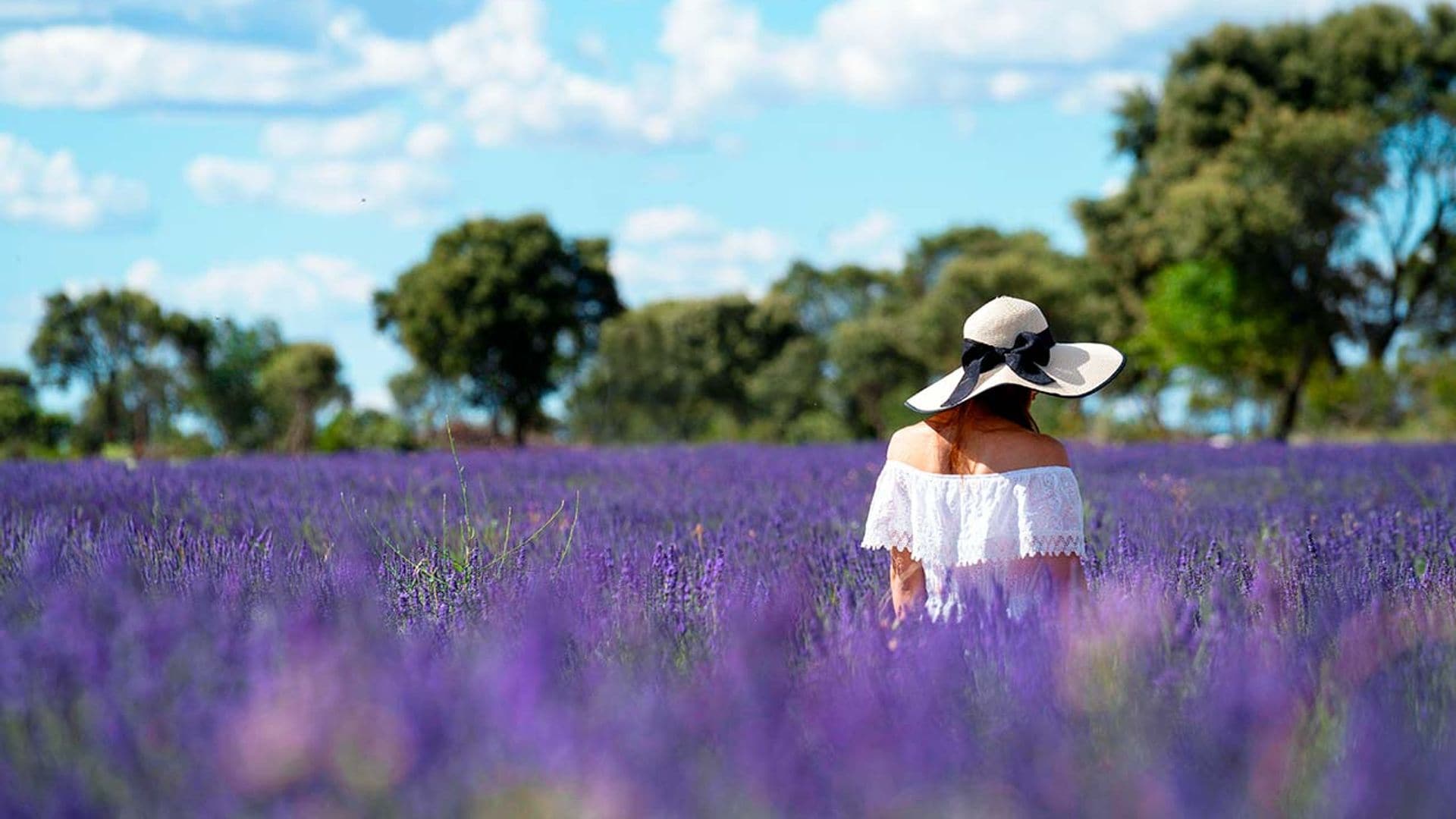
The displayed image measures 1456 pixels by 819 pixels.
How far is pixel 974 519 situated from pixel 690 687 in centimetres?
144

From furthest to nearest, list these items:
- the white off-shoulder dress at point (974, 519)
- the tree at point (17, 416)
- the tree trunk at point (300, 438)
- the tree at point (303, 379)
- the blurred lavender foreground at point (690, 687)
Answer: the tree at point (17, 416) → the tree at point (303, 379) → the tree trunk at point (300, 438) → the white off-shoulder dress at point (974, 519) → the blurred lavender foreground at point (690, 687)

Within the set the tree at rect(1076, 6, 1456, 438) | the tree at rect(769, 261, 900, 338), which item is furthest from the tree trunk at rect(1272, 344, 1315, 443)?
the tree at rect(769, 261, 900, 338)

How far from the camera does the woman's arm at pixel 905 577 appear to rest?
3.58 metres

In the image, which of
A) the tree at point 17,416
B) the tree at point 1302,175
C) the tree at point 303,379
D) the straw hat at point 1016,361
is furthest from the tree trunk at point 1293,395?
the tree at point 17,416

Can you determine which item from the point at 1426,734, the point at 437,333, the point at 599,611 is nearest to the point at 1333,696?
the point at 1426,734

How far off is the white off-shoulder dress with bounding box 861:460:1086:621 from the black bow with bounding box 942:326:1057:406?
0.23 metres

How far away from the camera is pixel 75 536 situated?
4547mm

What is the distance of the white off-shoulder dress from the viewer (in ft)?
11.3

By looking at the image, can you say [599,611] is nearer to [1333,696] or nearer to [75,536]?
[1333,696]

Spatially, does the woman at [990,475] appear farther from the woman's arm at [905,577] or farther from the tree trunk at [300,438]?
the tree trunk at [300,438]

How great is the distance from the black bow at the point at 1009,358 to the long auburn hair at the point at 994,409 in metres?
0.06

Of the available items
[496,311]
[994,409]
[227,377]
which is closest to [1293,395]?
[496,311]

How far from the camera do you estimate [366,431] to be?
24.7 metres

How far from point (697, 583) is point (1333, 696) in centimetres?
183
